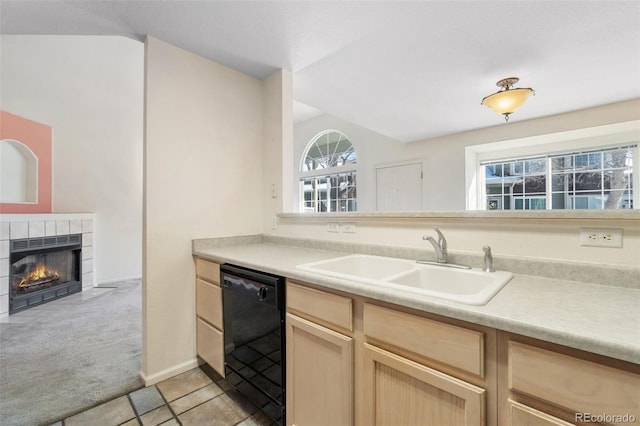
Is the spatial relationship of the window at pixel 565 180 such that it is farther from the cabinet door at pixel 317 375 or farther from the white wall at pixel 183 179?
the cabinet door at pixel 317 375

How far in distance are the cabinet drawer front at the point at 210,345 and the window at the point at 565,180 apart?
4.60 meters

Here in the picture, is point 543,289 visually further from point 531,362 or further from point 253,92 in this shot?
point 253,92

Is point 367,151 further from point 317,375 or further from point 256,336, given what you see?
point 317,375

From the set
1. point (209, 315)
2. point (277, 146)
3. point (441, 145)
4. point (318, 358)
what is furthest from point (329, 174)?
point (318, 358)

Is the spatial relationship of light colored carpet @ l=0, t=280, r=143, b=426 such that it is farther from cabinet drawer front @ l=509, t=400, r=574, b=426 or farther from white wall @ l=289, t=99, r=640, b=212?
cabinet drawer front @ l=509, t=400, r=574, b=426

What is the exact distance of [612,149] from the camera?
3.58 meters

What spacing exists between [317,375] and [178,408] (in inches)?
39.5

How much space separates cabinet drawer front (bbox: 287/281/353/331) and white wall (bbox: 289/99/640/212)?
1.69m

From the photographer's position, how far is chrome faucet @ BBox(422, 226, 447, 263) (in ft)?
4.43

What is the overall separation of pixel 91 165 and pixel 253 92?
11.4 ft

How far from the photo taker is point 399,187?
491cm

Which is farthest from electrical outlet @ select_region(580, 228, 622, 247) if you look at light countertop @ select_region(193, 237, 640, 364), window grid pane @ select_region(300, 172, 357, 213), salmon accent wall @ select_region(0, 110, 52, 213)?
salmon accent wall @ select_region(0, 110, 52, 213)

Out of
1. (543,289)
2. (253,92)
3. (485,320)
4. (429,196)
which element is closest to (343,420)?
(485,320)

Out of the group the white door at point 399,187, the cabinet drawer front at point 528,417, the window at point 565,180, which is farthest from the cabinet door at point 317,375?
the window at point 565,180
